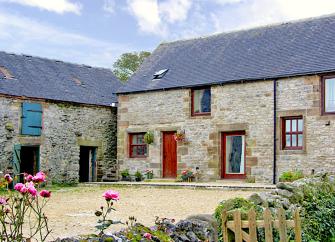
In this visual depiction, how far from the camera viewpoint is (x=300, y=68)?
67.9 feet

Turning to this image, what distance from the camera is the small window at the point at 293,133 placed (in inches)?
807

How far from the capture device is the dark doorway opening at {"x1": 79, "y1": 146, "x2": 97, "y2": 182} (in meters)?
25.3

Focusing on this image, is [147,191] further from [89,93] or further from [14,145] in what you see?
[89,93]

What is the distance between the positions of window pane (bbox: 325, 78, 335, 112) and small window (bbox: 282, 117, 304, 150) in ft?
3.57

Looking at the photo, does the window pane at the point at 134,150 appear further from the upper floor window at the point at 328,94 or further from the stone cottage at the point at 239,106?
the upper floor window at the point at 328,94

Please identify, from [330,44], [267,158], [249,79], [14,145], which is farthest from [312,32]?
[14,145]

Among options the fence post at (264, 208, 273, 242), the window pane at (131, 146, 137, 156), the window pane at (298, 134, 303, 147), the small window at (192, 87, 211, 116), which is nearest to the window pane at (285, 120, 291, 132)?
the window pane at (298, 134, 303, 147)

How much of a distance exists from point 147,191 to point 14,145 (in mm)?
6001

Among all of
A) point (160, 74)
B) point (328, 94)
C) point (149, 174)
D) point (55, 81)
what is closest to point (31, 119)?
point (55, 81)

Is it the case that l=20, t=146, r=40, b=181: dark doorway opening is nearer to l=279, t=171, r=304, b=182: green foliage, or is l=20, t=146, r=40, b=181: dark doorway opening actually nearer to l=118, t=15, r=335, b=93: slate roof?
l=118, t=15, r=335, b=93: slate roof

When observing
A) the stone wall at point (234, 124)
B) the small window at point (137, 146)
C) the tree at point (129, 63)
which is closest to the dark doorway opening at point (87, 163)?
the stone wall at point (234, 124)

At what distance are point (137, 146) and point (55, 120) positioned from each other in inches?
150

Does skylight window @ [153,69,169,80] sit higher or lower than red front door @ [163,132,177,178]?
higher

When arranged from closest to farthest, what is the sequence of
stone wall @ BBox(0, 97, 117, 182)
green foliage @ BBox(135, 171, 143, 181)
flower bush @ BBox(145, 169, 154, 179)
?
stone wall @ BBox(0, 97, 117, 182)
flower bush @ BBox(145, 169, 154, 179)
green foliage @ BBox(135, 171, 143, 181)
